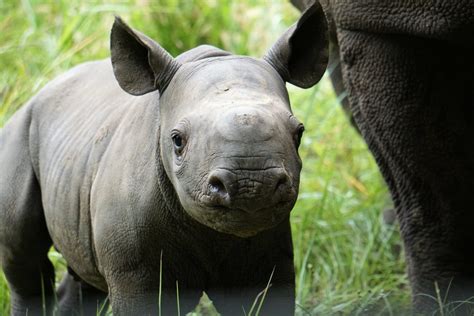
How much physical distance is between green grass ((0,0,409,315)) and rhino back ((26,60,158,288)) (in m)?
1.04

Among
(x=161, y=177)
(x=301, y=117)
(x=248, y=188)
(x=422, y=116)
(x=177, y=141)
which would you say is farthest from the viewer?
(x=301, y=117)

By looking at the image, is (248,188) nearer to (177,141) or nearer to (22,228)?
(177,141)

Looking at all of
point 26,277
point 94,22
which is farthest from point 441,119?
point 94,22

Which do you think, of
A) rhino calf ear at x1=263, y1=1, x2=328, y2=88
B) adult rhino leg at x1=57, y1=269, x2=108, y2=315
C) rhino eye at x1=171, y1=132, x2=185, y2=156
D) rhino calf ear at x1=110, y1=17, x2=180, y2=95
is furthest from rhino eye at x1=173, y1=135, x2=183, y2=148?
adult rhino leg at x1=57, y1=269, x2=108, y2=315

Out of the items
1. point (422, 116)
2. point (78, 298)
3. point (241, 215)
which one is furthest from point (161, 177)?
point (78, 298)

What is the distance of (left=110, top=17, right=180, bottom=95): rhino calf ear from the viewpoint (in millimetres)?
4094

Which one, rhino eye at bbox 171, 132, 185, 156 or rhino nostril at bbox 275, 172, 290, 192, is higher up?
rhino eye at bbox 171, 132, 185, 156

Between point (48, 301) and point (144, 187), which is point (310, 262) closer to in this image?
point (48, 301)

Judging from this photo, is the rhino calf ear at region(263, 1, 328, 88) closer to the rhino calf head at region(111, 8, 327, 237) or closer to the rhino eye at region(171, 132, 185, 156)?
the rhino calf head at region(111, 8, 327, 237)

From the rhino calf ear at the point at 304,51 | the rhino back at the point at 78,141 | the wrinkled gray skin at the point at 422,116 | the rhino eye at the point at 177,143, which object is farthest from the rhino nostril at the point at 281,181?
the wrinkled gray skin at the point at 422,116

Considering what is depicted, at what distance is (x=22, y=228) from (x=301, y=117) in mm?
3519

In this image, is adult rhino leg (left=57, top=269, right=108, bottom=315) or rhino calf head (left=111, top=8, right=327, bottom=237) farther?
adult rhino leg (left=57, top=269, right=108, bottom=315)

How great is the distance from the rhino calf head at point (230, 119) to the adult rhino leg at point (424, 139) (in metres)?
0.74

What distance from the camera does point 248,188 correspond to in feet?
11.4
